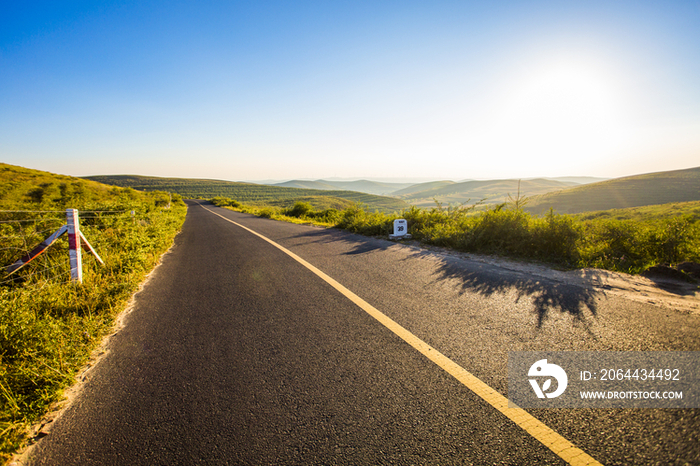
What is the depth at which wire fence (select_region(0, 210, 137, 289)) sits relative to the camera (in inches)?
157

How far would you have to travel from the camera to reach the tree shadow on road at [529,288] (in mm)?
3135

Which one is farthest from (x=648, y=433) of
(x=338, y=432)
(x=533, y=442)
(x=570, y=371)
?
(x=338, y=432)

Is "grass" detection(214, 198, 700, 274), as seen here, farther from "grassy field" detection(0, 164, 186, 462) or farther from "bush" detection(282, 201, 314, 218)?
"bush" detection(282, 201, 314, 218)

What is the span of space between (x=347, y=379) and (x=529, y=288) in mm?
3195

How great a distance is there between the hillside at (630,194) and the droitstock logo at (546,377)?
98233 millimetres

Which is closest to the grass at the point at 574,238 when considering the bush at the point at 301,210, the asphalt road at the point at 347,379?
the asphalt road at the point at 347,379

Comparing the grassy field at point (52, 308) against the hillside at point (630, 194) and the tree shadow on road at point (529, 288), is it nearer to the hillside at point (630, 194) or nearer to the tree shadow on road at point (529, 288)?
the tree shadow on road at point (529, 288)

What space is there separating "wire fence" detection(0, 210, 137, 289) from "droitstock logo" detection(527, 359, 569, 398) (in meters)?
5.66

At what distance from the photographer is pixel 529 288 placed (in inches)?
152

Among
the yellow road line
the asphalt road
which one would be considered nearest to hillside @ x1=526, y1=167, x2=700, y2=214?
the asphalt road

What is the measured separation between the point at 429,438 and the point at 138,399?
6.96ft

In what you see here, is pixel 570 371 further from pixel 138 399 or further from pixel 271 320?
pixel 138 399

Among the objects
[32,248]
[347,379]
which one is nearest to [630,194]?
[347,379]

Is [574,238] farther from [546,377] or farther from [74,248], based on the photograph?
[74,248]
